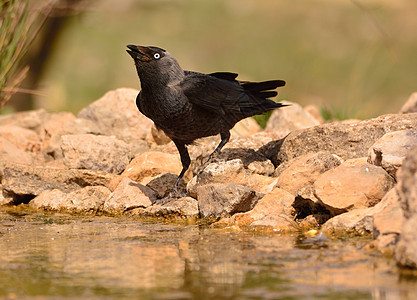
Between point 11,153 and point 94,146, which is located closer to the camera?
point 94,146

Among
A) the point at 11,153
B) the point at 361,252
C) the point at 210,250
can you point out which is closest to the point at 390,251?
the point at 361,252

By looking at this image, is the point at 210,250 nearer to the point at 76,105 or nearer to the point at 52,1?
the point at 52,1

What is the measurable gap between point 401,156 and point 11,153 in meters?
3.92

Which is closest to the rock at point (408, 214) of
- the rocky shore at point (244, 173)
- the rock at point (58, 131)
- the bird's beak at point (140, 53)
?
the rocky shore at point (244, 173)

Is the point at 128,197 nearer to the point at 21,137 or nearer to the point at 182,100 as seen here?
the point at 182,100

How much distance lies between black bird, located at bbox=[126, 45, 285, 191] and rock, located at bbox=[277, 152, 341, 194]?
98 cm

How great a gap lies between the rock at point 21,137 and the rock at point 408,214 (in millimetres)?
4889

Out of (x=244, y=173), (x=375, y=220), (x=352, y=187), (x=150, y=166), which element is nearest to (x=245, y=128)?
(x=150, y=166)

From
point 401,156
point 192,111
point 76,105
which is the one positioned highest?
point 76,105

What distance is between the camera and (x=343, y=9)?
19.1 meters

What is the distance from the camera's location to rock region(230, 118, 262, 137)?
7227 millimetres

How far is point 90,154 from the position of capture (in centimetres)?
611

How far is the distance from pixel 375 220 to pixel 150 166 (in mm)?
2817

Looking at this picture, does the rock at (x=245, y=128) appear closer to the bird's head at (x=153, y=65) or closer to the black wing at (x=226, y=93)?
the black wing at (x=226, y=93)
